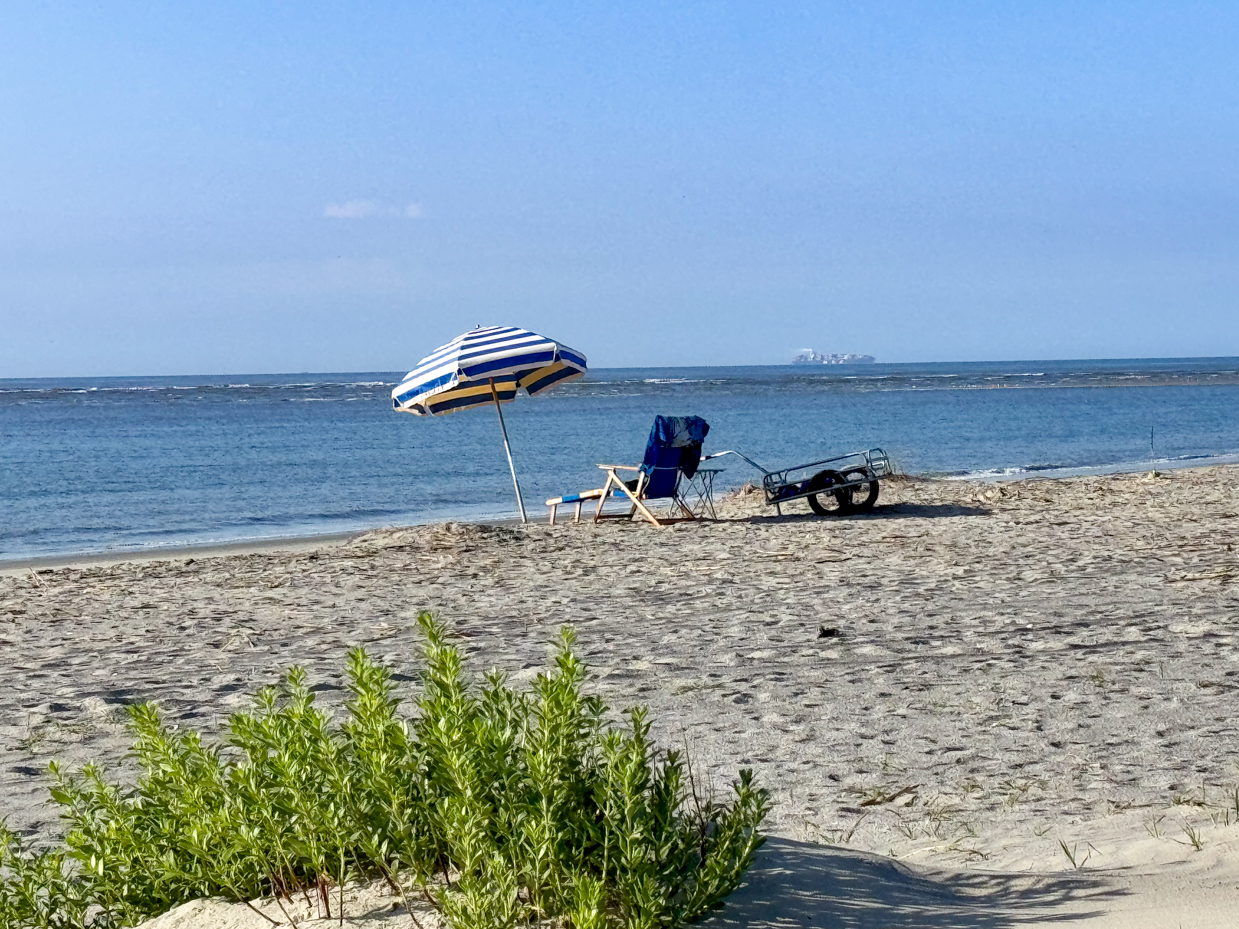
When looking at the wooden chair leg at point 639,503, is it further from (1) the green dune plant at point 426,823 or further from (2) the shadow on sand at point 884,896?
(1) the green dune plant at point 426,823

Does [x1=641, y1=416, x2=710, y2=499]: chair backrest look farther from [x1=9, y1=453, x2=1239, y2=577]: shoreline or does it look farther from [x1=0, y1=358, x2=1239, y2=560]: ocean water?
[x1=0, y1=358, x2=1239, y2=560]: ocean water

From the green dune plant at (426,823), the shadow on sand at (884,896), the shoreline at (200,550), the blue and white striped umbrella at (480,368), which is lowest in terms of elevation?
the shoreline at (200,550)

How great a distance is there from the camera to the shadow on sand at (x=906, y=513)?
1255cm

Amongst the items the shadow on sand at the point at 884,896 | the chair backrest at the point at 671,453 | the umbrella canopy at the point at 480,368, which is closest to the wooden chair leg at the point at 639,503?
Result: the chair backrest at the point at 671,453

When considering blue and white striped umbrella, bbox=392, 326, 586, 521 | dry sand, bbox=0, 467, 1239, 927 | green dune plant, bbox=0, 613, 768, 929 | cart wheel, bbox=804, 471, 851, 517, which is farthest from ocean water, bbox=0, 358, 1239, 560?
green dune plant, bbox=0, 613, 768, 929

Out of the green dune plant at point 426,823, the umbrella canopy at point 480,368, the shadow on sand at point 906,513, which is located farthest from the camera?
the shadow on sand at point 906,513

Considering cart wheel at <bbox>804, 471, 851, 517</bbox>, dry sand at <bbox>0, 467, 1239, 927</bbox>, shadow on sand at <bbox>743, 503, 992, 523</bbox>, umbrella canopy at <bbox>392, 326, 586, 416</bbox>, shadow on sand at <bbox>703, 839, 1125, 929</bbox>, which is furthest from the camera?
cart wheel at <bbox>804, 471, 851, 517</bbox>

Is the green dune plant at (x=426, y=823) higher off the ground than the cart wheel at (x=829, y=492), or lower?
higher

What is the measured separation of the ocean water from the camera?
16.8 metres

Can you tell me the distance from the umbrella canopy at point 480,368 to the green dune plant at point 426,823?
947cm

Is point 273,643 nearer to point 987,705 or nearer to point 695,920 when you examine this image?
point 987,705

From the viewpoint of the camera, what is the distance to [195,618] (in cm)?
786

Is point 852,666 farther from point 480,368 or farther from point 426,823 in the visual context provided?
point 480,368

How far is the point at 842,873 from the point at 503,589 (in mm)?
6087
